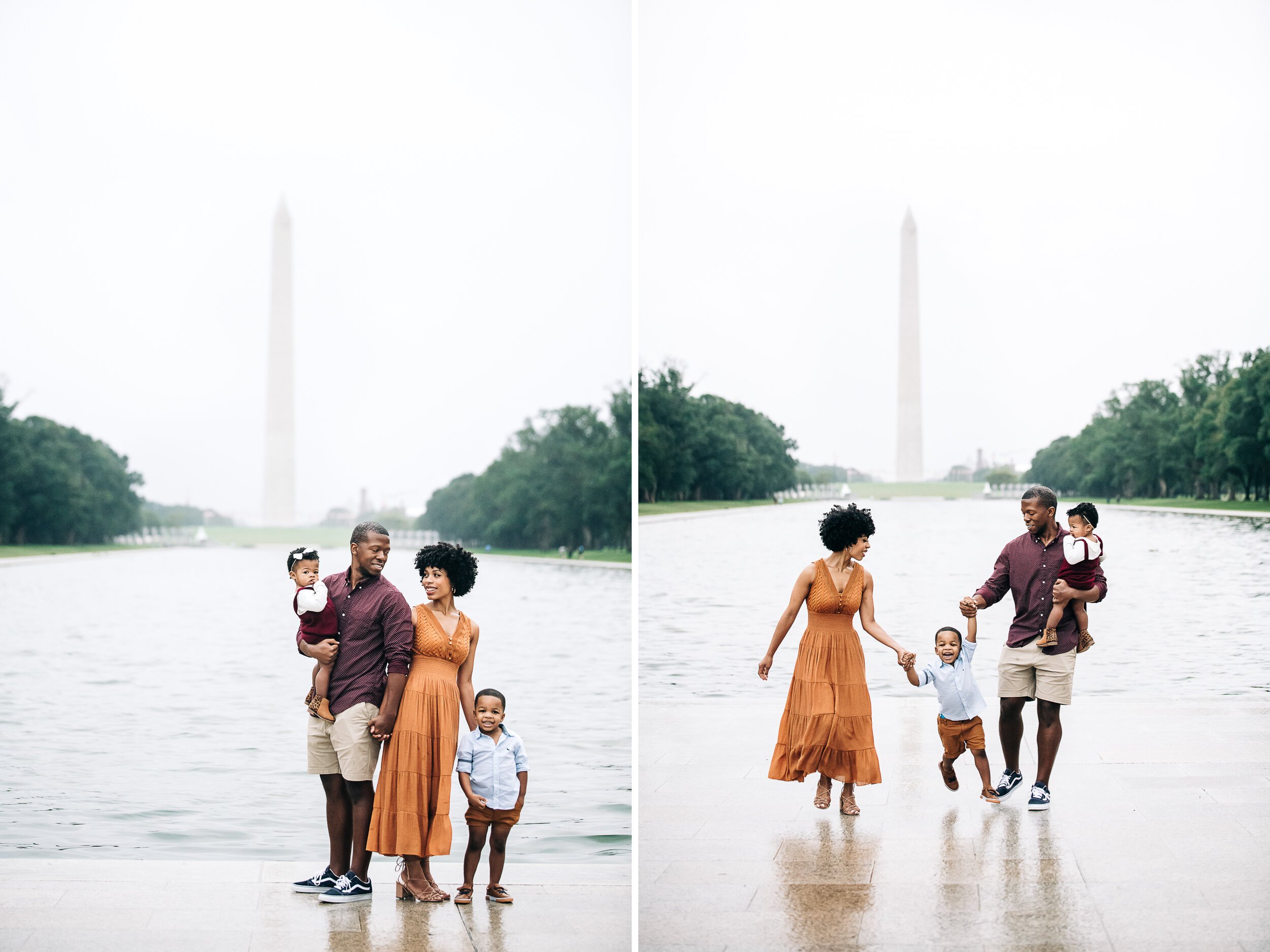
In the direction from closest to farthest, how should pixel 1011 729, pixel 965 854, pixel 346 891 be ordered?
pixel 346 891 → pixel 965 854 → pixel 1011 729

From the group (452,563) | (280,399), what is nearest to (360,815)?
(452,563)

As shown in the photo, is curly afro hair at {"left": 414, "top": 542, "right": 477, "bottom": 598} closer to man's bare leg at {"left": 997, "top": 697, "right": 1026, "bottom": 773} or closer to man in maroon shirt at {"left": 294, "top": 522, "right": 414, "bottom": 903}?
man in maroon shirt at {"left": 294, "top": 522, "right": 414, "bottom": 903}

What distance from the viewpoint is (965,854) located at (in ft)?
20.6

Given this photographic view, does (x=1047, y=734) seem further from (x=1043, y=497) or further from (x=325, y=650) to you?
(x=325, y=650)

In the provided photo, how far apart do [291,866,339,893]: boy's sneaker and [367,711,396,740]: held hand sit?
2.01 feet

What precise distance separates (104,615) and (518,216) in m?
54.6

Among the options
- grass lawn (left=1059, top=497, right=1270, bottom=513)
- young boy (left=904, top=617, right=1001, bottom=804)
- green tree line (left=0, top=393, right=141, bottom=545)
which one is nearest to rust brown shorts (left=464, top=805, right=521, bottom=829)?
young boy (left=904, top=617, right=1001, bottom=804)

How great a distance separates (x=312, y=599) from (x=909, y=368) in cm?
3860

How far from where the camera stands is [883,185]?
1452 inches

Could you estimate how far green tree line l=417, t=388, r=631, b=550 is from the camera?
198 feet

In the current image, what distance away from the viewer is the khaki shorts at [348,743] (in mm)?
5617

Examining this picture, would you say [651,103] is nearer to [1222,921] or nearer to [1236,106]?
[1236,106]

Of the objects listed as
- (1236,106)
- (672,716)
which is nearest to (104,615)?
(1236,106)

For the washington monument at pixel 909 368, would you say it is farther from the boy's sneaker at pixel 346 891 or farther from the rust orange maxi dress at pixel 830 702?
the boy's sneaker at pixel 346 891
